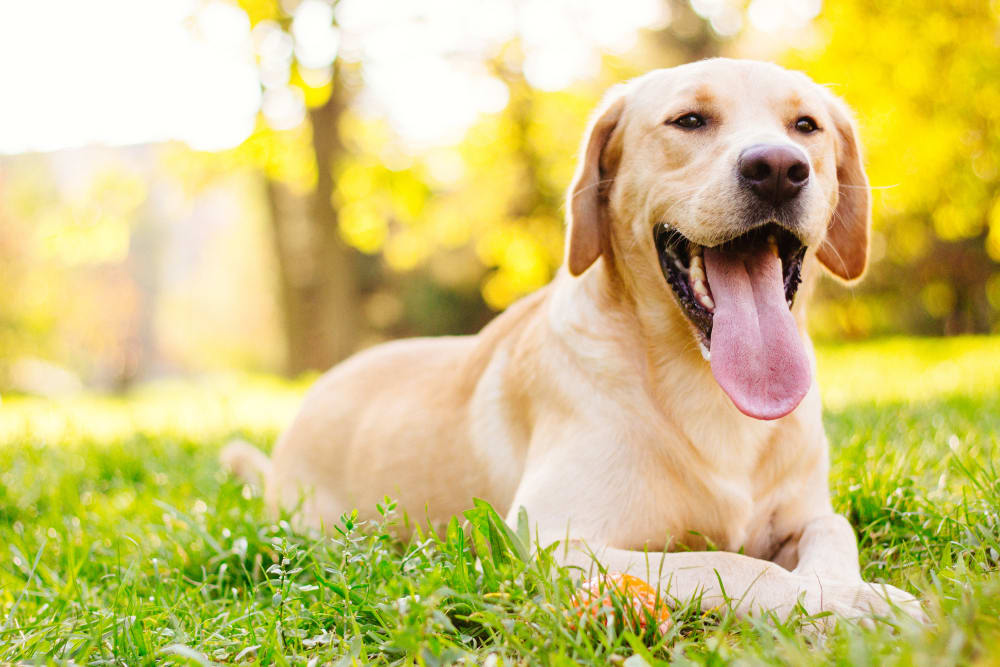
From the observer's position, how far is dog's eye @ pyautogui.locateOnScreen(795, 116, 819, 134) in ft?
8.43

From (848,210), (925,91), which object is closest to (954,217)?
(925,91)

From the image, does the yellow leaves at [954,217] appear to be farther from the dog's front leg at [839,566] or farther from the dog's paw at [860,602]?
the dog's paw at [860,602]

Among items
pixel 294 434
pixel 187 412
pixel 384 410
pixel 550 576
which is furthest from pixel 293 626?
pixel 187 412

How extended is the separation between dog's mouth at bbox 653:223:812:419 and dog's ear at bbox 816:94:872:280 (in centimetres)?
42

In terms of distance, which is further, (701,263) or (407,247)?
(407,247)

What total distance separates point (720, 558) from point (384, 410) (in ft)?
5.50

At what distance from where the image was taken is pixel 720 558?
201 centimetres

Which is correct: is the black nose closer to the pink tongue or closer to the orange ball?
the pink tongue

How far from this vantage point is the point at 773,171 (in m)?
2.22

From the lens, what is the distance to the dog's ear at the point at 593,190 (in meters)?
2.62

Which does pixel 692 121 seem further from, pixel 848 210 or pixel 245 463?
pixel 245 463

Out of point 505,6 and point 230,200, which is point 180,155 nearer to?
point 505,6

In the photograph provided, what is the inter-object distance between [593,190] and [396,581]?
4.70ft

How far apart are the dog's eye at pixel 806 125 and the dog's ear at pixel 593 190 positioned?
55 centimetres
